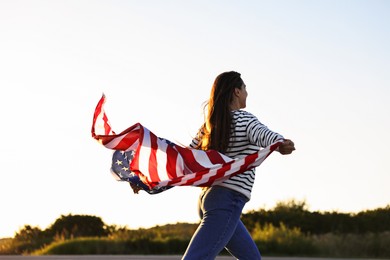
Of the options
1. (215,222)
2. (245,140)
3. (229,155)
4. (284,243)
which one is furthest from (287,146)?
(284,243)

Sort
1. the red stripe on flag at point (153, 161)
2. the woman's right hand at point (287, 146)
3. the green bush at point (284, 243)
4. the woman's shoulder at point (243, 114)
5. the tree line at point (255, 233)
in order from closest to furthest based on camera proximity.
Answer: the woman's right hand at point (287, 146) < the woman's shoulder at point (243, 114) < the red stripe on flag at point (153, 161) < the green bush at point (284, 243) < the tree line at point (255, 233)

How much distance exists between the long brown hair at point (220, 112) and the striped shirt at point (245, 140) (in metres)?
0.05

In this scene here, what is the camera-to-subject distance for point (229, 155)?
555 centimetres

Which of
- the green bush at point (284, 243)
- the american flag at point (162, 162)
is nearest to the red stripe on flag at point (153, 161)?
the american flag at point (162, 162)

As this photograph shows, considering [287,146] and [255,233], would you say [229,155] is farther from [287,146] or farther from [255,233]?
[255,233]

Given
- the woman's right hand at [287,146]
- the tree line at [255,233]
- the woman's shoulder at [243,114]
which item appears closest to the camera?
the woman's right hand at [287,146]

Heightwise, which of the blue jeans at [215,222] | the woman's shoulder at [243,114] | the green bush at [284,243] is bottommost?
the blue jeans at [215,222]

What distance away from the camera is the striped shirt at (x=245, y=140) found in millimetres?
5270

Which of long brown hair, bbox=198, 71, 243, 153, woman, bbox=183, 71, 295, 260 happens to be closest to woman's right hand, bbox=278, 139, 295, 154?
woman, bbox=183, 71, 295, 260

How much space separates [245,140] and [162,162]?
917 mm

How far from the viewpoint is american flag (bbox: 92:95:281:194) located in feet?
17.8

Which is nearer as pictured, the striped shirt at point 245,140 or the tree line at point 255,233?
the striped shirt at point 245,140

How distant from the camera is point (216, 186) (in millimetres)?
5434

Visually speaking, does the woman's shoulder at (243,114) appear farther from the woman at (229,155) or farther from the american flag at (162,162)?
the american flag at (162,162)
